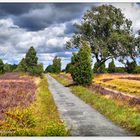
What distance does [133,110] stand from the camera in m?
22.6

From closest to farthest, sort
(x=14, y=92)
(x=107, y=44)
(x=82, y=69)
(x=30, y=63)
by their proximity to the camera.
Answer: (x=30, y=63) → (x=14, y=92) → (x=107, y=44) → (x=82, y=69)

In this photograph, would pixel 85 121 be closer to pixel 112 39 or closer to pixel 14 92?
pixel 14 92

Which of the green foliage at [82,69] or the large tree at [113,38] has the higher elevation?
the large tree at [113,38]

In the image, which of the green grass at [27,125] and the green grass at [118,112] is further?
the green grass at [118,112]

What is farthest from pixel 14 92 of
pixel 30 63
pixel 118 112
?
pixel 118 112

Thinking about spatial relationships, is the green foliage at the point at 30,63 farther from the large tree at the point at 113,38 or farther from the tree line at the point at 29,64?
the large tree at the point at 113,38

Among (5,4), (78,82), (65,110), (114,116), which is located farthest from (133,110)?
(78,82)

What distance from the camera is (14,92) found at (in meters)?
25.6

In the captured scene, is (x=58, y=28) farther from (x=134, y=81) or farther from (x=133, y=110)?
(x=134, y=81)

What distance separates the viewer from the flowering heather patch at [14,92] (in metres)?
21.3

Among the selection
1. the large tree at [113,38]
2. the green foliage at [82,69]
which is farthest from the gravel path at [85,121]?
the green foliage at [82,69]

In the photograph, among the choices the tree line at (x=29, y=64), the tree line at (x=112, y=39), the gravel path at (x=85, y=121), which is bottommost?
the gravel path at (x=85, y=121)

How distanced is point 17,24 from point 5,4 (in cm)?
112

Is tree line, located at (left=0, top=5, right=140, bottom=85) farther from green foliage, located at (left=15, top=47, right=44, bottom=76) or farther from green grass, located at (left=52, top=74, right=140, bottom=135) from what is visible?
green grass, located at (left=52, top=74, right=140, bottom=135)
